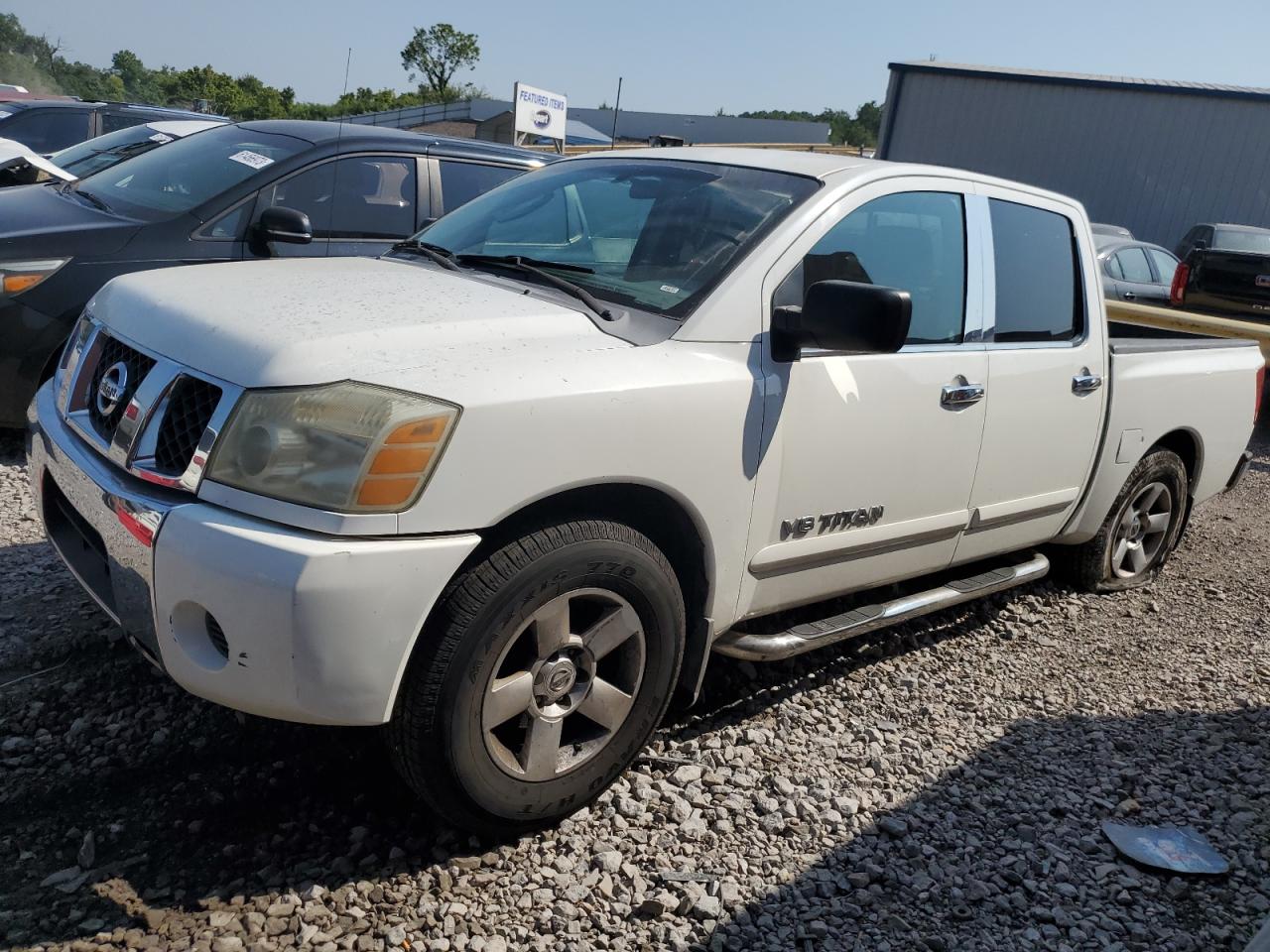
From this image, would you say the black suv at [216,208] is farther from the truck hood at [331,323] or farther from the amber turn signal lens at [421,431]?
the amber turn signal lens at [421,431]

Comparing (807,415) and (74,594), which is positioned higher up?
(807,415)

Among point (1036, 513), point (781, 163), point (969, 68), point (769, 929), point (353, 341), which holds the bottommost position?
point (769, 929)

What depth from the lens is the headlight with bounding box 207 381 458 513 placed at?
7.35 ft

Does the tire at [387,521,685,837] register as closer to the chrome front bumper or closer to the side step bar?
the side step bar

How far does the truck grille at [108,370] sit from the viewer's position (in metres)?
2.62

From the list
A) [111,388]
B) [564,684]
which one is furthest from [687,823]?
[111,388]

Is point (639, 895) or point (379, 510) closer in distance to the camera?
point (379, 510)

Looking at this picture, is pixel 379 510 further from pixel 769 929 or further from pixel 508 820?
pixel 769 929

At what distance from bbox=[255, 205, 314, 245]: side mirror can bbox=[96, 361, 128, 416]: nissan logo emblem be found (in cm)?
201

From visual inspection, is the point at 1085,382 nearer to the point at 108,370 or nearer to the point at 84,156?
the point at 108,370

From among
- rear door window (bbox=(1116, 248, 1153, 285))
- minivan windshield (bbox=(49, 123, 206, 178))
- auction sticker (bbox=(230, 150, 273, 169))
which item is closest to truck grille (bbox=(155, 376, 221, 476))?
auction sticker (bbox=(230, 150, 273, 169))

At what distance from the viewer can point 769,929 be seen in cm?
257

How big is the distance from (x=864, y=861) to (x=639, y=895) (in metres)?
0.65

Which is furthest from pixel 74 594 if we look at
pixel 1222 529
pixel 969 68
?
pixel 969 68
